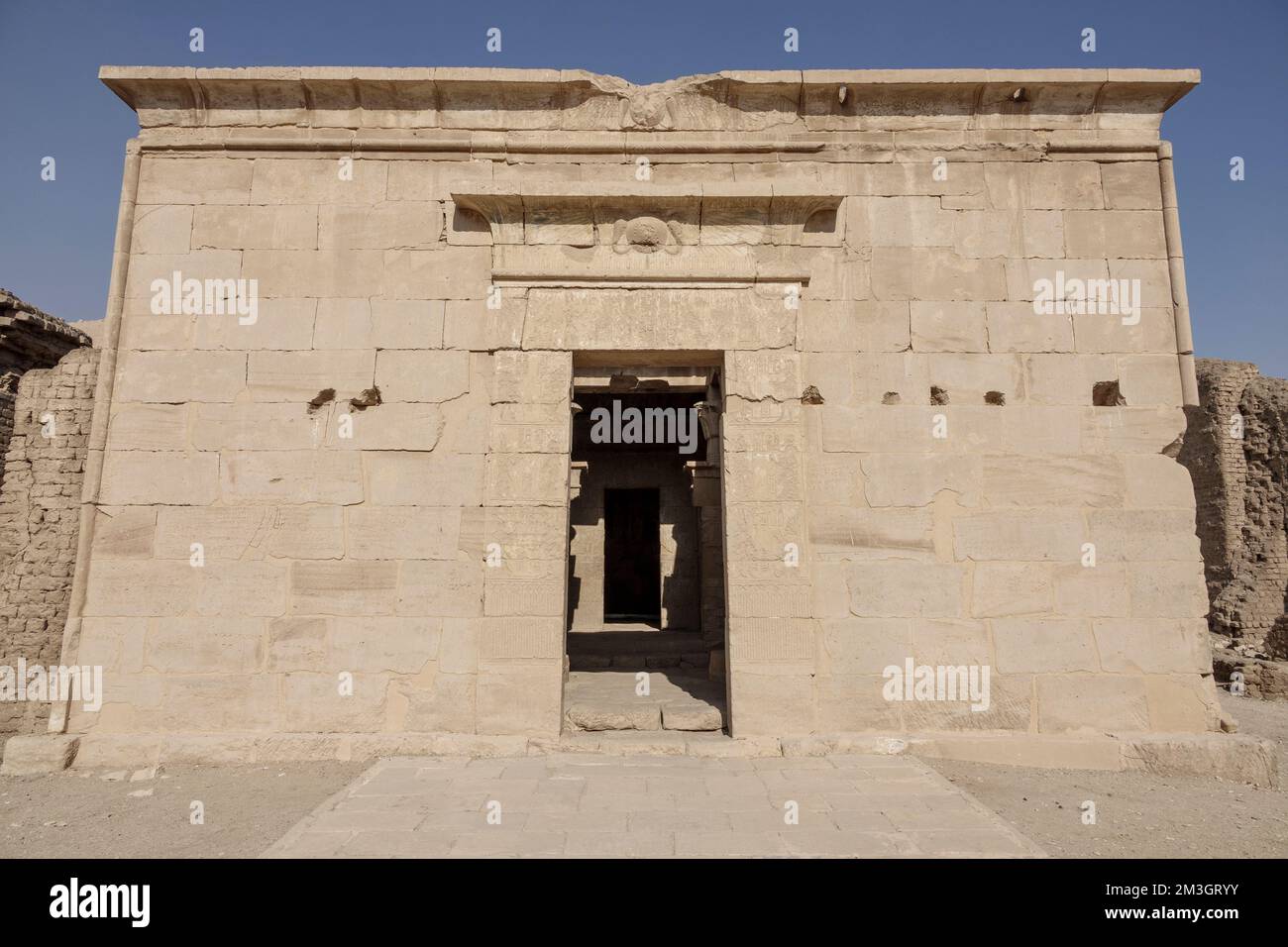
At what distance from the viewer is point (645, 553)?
1972cm

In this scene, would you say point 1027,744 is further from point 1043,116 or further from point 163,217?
point 163,217

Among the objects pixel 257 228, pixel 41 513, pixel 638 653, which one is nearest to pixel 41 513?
pixel 41 513

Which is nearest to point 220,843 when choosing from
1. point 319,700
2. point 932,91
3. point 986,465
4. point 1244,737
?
point 319,700

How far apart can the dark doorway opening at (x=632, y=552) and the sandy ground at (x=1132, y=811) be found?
572 inches

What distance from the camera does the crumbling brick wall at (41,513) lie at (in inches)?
223

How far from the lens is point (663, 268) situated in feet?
18.3

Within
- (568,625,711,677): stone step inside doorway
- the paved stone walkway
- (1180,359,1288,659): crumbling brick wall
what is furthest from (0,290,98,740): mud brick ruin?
(1180,359,1288,659): crumbling brick wall

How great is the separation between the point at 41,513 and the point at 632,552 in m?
14.7

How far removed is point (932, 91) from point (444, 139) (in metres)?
3.95

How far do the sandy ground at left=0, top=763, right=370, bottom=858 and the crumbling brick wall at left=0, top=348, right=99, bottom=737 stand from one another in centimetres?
116

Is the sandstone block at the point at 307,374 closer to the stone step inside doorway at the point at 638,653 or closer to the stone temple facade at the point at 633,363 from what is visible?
the stone temple facade at the point at 633,363

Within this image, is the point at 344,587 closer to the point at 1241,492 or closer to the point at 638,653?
the point at 638,653

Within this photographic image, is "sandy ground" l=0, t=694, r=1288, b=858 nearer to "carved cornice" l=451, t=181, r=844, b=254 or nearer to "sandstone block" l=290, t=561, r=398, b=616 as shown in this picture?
"sandstone block" l=290, t=561, r=398, b=616

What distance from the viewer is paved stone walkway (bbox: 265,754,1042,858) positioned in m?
3.40
